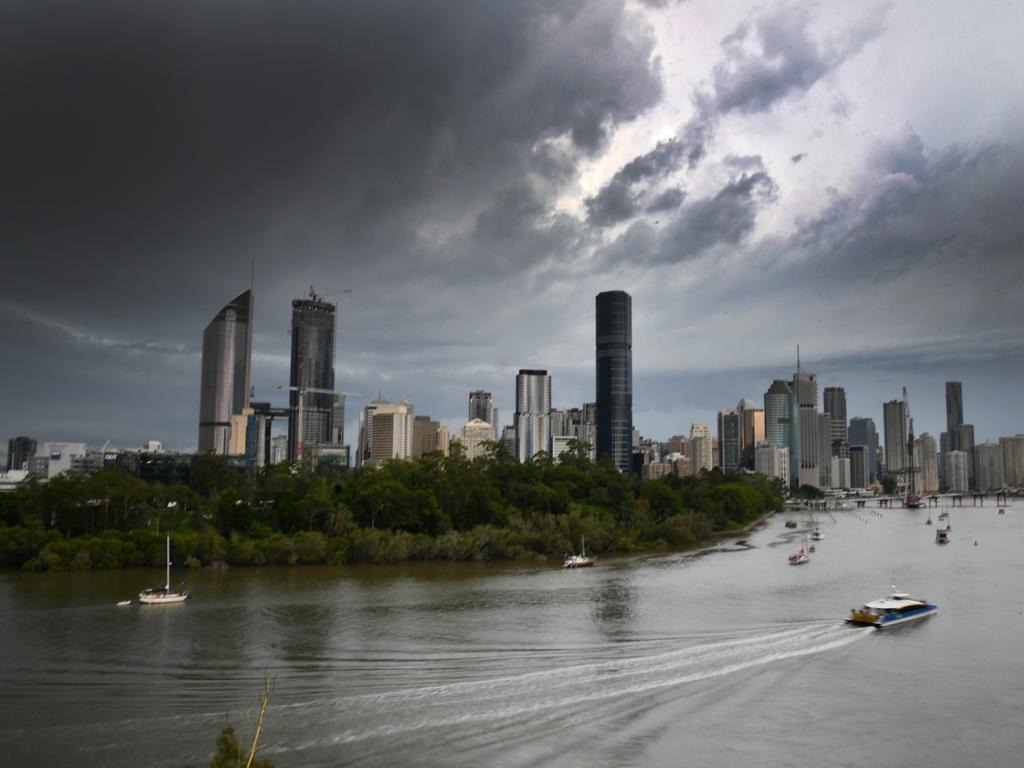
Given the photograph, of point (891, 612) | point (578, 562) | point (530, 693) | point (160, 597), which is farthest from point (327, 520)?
point (530, 693)

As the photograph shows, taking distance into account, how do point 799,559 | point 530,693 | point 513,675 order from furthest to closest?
point 799,559, point 513,675, point 530,693

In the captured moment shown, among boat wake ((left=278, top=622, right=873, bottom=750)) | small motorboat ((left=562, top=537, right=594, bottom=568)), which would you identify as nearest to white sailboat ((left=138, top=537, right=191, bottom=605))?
boat wake ((left=278, top=622, right=873, bottom=750))

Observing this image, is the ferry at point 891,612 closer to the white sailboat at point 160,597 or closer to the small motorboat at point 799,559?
the small motorboat at point 799,559

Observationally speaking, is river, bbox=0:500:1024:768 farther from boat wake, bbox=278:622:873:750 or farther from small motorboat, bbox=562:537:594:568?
small motorboat, bbox=562:537:594:568

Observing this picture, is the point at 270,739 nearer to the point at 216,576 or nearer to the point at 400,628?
the point at 400,628

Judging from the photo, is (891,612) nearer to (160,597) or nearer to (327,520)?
(160,597)

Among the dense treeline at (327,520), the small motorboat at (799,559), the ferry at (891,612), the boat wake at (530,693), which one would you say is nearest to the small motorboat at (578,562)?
the dense treeline at (327,520)
